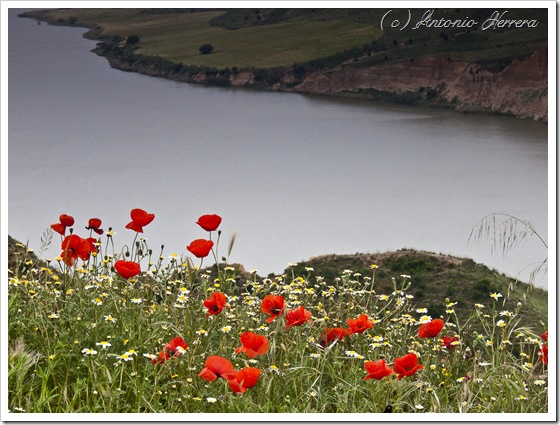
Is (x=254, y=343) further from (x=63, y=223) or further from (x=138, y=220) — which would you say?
(x=63, y=223)

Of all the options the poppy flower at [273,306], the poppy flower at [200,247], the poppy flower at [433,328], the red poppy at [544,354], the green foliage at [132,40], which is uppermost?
the green foliage at [132,40]

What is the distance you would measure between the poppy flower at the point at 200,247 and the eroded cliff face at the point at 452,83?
284 centimetres

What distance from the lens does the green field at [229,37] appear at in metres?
5.73

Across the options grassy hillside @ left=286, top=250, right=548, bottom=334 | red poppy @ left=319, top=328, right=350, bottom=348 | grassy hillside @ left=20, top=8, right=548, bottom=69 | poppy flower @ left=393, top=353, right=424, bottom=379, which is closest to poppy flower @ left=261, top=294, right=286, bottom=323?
red poppy @ left=319, top=328, right=350, bottom=348

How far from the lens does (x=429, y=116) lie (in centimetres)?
657

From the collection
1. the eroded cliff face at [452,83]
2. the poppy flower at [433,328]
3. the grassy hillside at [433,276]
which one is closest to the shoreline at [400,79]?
the eroded cliff face at [452,83]

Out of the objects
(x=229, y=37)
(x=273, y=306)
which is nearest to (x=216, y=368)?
(x=273, y=306)

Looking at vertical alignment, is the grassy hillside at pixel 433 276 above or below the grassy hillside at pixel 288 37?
Result: below

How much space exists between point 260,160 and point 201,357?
2.32 metres

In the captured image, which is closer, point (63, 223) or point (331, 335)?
point (331, 335)

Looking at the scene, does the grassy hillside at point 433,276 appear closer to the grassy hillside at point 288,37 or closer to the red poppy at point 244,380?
the grassy hillside at point 288,37

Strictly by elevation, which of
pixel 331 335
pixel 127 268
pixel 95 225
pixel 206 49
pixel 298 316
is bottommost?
pixel 331 335

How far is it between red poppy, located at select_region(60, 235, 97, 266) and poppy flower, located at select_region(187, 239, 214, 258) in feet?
2.21

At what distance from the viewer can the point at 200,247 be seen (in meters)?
3.78
